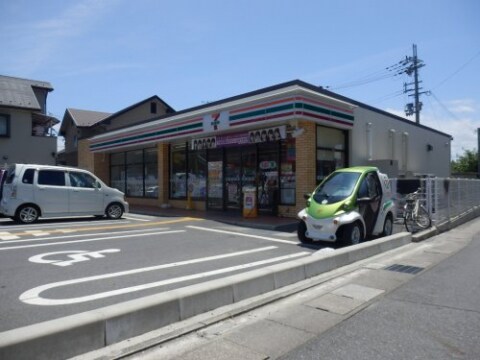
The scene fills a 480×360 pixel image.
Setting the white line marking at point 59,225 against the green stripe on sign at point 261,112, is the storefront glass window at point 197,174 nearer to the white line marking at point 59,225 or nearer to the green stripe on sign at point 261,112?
the green stripe on sign at point 261,112

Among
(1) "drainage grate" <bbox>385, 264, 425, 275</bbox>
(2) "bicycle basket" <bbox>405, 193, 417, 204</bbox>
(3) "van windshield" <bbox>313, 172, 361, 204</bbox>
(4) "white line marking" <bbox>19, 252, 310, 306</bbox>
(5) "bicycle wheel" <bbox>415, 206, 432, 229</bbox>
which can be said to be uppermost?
(3) "van windshield" <bbox>313, 172, 361, 204</bbox>

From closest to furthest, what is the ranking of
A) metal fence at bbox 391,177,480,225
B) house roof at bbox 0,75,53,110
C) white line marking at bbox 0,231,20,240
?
white line marking at bbox 0,231,20,240, metal fence at bbox 391,177,480,225, house roof at bbox 0,75,53,110

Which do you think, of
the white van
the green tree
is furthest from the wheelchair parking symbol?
the green tree

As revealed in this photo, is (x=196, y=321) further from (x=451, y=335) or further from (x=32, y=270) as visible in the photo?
(x=32, y=270)

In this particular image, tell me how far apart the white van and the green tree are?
43.4m

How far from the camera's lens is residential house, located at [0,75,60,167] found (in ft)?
89.8

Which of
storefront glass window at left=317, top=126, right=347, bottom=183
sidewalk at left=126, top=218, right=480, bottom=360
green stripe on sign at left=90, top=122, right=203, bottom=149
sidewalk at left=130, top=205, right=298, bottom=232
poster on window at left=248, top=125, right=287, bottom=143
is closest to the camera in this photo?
sidewalk at left=126, top=218, right=480, bottom=360

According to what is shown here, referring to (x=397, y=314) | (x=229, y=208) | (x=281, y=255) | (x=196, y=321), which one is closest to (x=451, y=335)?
(x=397, y=314)

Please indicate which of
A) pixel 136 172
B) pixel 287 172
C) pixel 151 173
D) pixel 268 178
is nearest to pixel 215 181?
pixel 268 178

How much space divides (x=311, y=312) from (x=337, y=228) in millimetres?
4452

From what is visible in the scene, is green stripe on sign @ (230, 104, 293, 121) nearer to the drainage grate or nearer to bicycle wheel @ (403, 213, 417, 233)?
bicycle wheel @ (403, 213, 417, 233)

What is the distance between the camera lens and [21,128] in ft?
91.8

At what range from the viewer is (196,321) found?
481cm

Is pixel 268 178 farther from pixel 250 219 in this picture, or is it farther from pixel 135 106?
pixel 135 106
